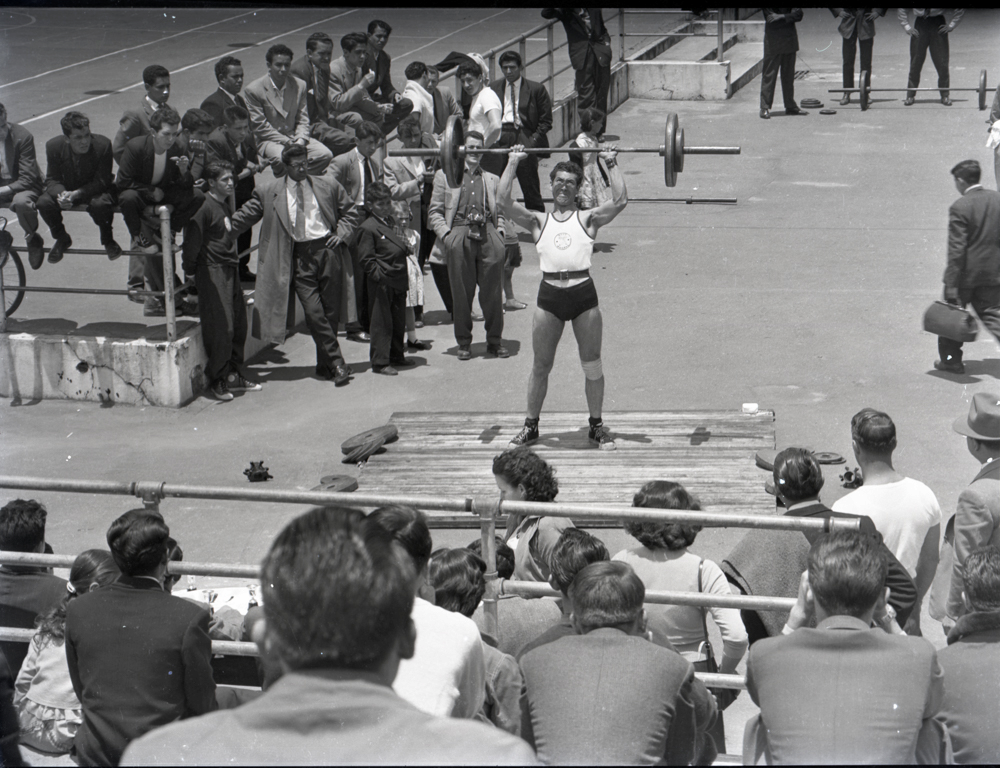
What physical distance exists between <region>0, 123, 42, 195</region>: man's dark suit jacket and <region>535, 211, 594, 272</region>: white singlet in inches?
180

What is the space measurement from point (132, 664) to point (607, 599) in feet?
5.05

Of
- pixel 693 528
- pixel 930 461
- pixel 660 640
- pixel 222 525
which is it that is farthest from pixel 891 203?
pixel 660 640

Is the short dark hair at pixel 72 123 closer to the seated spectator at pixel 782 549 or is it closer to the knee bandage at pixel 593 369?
the knee bandage at pixel 593 369

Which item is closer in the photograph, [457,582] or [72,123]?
[457,582]

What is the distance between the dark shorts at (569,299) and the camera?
9125 mm

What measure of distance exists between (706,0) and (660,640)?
2.02 meters

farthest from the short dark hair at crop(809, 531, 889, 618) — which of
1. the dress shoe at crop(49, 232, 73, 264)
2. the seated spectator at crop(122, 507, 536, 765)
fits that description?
the dress shoe at crop(49, 232, 73, 264)

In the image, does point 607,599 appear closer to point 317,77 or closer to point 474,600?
point 474,600

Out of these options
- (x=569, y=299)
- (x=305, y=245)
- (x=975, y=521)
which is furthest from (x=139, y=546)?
(x=305, y=245)

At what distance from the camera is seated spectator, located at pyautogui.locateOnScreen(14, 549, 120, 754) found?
15.9ft

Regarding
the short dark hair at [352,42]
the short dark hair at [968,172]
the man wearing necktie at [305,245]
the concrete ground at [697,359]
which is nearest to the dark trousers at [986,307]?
the concrete ground at [697,359]

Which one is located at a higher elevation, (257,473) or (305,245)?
(305,245)

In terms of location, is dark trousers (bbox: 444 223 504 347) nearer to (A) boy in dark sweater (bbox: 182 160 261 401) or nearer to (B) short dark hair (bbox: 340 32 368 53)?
(A) boy in dark sweater (bbox: 182 160 261 401)

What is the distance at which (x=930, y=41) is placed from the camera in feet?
70.0
